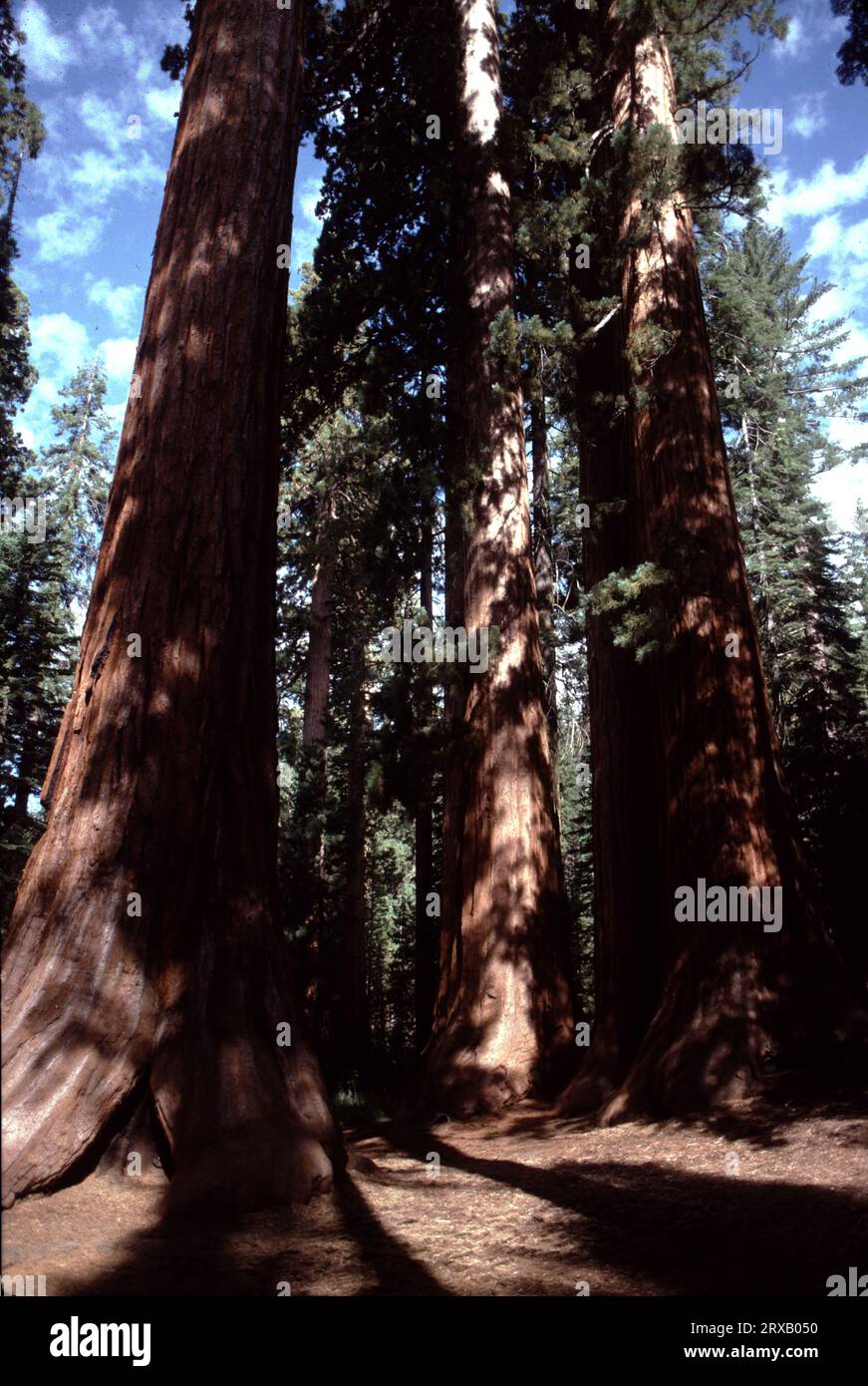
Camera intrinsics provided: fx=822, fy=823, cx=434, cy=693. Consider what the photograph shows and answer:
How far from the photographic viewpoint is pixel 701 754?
5.86 metres

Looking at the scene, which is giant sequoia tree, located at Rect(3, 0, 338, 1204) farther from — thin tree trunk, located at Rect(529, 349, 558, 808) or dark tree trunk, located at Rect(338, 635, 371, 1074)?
dark tree trunk, located at Rect(338, 635, 371, 1074)

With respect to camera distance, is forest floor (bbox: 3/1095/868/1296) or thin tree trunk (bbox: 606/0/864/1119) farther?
thin tree trunk (bbox: 606/0/864/1119)

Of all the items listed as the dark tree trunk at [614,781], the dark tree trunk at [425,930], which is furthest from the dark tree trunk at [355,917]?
the dark tree trunk at [614,781]

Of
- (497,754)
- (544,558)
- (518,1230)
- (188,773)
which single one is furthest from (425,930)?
(518,1230)

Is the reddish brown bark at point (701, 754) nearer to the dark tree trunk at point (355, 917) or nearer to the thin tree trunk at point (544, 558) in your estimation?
the thin tree trunk at point (544, 558)

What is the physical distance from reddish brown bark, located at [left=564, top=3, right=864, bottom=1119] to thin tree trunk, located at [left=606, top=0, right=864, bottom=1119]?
0.03 ft

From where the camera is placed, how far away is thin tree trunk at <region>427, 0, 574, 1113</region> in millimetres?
7156

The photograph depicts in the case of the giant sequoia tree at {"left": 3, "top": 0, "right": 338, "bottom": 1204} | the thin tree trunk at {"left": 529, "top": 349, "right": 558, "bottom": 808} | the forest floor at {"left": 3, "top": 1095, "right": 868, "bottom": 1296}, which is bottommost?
the forest floor at {"left": 3, "top": 1095, "right": 868, "bottom": 1296}

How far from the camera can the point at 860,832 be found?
44.5 feet

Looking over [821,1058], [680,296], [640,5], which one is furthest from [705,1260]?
[640,5]

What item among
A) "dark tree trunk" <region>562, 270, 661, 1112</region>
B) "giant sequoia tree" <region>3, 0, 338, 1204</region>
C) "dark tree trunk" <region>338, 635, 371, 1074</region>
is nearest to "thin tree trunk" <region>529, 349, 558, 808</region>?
"dark tree trunk" <region>562, 270, 661, 1112</region>

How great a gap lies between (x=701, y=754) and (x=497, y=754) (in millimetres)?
2412

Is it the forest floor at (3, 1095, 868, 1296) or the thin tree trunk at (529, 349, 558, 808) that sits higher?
the thin tree trunk at (529, 349, 558, 808)
